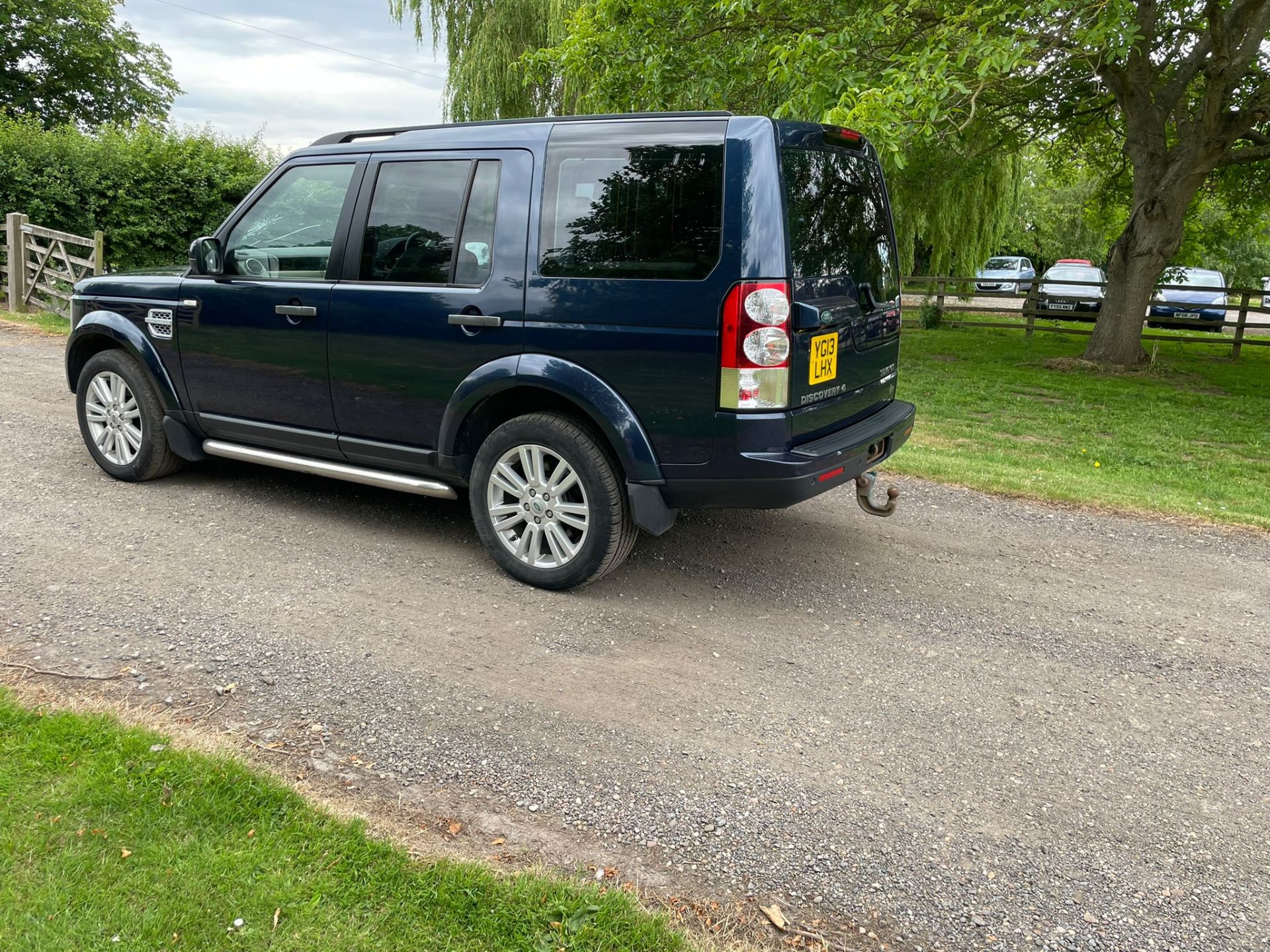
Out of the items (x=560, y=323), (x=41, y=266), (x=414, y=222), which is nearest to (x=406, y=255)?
(x=414, y=222)

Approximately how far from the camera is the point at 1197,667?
4000mm

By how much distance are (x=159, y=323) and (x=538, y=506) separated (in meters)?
2.79

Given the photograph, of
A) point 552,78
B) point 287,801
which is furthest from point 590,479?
point 552,78

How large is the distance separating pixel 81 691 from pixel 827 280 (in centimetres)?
335

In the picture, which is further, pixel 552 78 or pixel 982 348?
pixel 552 78

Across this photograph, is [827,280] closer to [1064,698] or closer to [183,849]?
[1064,698]

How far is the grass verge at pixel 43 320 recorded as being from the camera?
502 inches

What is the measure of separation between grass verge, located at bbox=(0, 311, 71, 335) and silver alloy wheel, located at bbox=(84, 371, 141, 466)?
24.2ft

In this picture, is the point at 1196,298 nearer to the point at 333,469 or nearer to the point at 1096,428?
the point at 1096,428

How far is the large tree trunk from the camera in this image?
A: 14.2 metres

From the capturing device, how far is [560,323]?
4.37m

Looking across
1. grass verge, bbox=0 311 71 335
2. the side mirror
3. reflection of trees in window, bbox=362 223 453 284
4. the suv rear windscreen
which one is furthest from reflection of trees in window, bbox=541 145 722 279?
grass verge, bbox=0 311 71 335

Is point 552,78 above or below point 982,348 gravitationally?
above

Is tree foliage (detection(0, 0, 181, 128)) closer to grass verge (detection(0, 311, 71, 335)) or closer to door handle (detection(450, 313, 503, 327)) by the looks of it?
grass verge (detection(0, 311, 71, 335))
